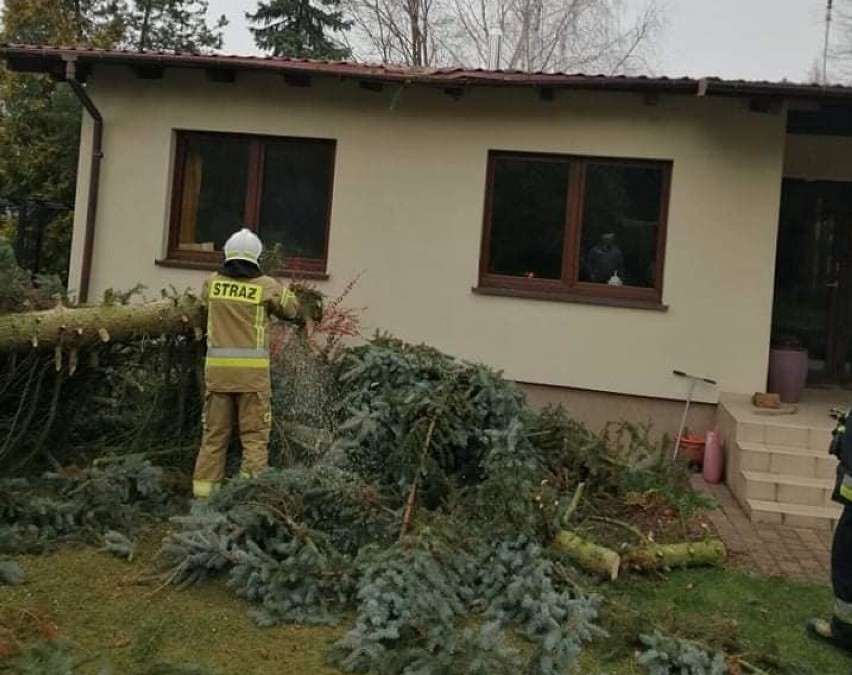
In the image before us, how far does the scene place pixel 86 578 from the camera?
4645mm

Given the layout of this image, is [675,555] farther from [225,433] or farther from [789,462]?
[225,433]

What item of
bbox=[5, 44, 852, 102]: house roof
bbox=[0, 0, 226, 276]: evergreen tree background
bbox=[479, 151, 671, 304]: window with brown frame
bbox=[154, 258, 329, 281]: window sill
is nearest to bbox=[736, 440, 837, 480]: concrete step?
bbox=[479, 151, 671, 304]: window with brown frame

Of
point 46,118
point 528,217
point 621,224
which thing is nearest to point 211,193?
point 528,217

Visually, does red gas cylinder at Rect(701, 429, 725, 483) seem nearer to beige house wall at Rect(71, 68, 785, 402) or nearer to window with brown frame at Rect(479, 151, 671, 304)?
beige house wall at Rect(71, 68, 785, 402)

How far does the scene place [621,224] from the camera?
8.62m

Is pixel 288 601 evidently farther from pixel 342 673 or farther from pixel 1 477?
pixel 1 477

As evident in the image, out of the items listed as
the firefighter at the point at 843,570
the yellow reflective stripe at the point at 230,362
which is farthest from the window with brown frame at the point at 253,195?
the firefighter at the point at 843,570

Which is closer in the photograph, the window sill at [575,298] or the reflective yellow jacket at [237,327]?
the reflective yellow jacket at [237,327]

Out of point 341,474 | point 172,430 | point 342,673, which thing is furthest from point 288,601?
point 172,430

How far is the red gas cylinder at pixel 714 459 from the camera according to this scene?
7500 mm

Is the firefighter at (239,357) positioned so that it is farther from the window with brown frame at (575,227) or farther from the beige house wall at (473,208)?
the window with brown frame at (575,227)

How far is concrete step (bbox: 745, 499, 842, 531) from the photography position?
6.32 metres

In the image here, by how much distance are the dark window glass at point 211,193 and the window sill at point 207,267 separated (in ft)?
0.80

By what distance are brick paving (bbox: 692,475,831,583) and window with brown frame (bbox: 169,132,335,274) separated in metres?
5.00
